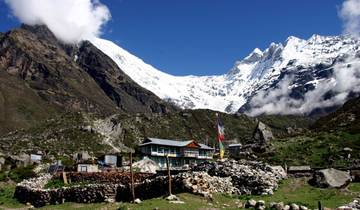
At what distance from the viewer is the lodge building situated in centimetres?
11566

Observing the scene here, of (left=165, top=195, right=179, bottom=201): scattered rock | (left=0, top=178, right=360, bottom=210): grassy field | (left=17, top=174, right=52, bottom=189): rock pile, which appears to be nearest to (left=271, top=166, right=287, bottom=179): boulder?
(left=0, top=178, right=360, bottom=210): grassy field

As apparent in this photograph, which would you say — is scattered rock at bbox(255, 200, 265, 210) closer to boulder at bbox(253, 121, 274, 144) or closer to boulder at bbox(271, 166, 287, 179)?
boulder at bbox(271, 166, 287, 179)

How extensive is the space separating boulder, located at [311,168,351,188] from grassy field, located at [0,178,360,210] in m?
0.60

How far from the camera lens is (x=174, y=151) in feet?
397

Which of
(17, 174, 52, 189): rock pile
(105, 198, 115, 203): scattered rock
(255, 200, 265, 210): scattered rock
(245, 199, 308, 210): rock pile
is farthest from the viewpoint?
(17, 174, 52, 189): rock pile

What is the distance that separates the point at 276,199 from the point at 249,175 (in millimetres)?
4940

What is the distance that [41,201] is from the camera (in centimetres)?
4466

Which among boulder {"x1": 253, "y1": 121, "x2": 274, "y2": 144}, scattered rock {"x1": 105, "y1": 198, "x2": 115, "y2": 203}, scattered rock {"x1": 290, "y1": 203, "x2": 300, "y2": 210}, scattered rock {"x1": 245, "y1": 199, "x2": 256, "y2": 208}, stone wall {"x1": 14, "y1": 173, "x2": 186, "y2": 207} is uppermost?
boulder {"x1": 253, "y1": 121, "x2": 274, "y2": 144}

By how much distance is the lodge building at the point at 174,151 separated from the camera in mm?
115656

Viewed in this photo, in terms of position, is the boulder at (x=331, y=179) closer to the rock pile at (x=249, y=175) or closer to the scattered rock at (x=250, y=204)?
the rock pile at (x=249, y=175)

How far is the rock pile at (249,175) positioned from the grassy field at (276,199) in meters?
0.90

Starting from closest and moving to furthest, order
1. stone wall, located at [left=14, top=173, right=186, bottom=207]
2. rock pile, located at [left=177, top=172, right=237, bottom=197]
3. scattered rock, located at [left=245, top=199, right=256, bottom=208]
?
scattered rock, located at [left=245, top=199, right=256, bottom=208] → rock pile, located at [left=177, top=172, right=237, bottom=197] → stone wall, located at [left=14, top=173, right=186, bottom=207]

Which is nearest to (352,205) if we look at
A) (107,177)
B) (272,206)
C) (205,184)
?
(272,206)

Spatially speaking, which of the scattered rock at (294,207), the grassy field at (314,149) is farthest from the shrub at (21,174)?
the scattered rock at (294,207)
